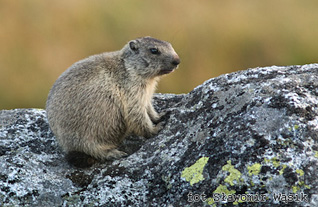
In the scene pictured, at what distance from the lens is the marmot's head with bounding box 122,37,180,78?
7.95 metres

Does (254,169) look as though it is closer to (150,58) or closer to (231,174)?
(231,174)

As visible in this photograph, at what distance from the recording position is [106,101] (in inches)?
279

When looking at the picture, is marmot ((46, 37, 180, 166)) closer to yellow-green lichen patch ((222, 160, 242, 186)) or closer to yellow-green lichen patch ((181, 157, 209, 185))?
yellow-green lichen patch ((181, 157, 209, 185))

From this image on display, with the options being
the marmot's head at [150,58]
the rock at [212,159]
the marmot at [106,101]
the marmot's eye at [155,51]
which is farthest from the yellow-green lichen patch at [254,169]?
the marmot's eye at [155,51]

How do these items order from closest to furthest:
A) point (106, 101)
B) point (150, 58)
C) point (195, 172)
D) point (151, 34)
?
1. point (195, 172)
2. point (106, 101)
3. point (150, 58)
4. point (151, 34)

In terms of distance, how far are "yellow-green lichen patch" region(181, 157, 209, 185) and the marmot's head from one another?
2858 mm

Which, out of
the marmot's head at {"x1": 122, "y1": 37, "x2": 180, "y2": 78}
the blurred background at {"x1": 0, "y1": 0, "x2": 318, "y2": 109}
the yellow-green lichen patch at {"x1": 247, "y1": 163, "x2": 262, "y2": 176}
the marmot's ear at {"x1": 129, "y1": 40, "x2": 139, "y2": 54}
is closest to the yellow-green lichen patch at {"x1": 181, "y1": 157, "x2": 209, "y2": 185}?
the yellow-green lichen patch at {"x1": 247, "y1": 163, "x2": 262, "y2": 176}

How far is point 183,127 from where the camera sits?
632 centimetres

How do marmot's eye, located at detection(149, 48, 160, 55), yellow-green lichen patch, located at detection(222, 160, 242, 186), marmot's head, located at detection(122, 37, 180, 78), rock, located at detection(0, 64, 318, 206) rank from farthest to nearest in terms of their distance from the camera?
marmot's eye, located at detection(149, 48, 160, 55) < marmot's head, located at detection(122, 37, 180, 78) < yellow-green lichen patch, located at detection(222, 160, 242, 186) < rock, located at detection(0, 64, 318, 206)

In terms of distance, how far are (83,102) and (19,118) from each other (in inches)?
52.0

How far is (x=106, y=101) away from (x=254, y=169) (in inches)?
115

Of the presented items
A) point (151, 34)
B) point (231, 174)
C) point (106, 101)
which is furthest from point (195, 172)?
point (151, 34)

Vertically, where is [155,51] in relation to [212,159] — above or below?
above

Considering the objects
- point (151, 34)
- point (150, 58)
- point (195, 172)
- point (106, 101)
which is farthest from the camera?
point (151, 34)
